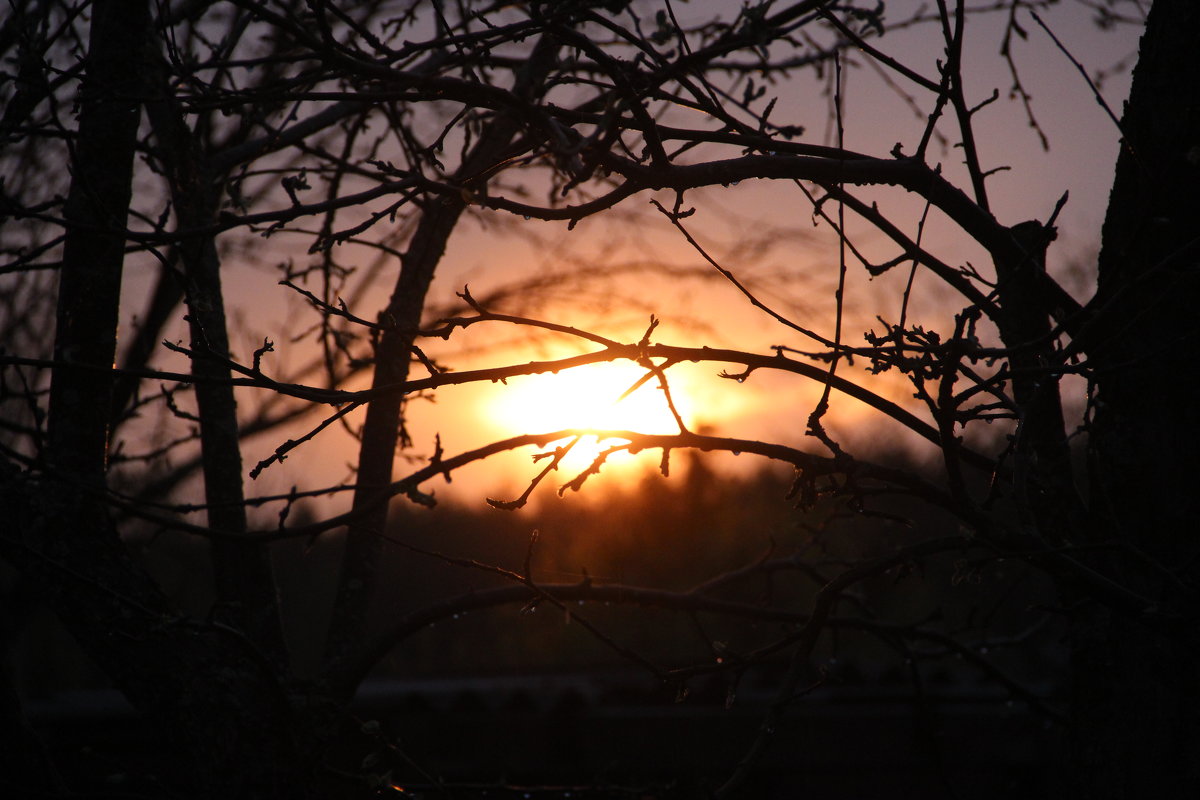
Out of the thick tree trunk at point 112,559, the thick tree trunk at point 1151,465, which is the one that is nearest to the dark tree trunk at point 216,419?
the thick tree trunk at point 112,559

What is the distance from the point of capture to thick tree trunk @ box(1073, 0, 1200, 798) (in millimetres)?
2418

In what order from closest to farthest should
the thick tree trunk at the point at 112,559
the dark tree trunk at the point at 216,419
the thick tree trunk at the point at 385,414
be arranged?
1. the thick tree trunk at the point at 112,559
2. the dark tree trunk at the point at 216,419
3. the thick tree trunk at the point at 385,414

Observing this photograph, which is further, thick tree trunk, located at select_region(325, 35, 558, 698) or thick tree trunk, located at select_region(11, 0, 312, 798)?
thick tree trunk, located at select_region(325, 35, 558, 698)

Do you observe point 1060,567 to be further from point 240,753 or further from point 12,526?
point 12,526

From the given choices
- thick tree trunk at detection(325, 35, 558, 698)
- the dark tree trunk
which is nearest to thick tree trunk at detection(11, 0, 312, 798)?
the dark tree trunk

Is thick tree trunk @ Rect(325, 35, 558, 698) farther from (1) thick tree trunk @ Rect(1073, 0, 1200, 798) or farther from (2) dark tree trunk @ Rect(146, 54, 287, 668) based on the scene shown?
(1) thick tree trunk @ Rect(1073, 0, 1200, 798)

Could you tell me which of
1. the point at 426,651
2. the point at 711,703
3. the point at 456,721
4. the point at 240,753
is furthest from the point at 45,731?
the point at 426,651

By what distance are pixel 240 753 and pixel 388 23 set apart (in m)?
3.16

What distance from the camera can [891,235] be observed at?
2.76 meters

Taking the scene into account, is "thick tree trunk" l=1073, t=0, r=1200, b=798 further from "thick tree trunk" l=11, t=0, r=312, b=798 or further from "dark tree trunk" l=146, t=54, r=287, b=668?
"dark tree trunk" l=146, t=54, r=287, b=668

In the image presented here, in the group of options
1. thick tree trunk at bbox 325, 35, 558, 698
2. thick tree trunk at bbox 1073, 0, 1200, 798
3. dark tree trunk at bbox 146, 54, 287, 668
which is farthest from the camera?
thick tree trunk at bbox 325, 35, 558, 698

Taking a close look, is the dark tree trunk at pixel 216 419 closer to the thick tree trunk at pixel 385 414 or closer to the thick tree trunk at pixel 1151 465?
the thick tree trunk at pixel 385 414

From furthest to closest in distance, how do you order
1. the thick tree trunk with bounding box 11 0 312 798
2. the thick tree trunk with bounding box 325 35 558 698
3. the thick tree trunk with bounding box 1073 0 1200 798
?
the thick tree trunk with bounding box 325 35 558 698 → the thick tree trunk with bounding box 11 0 312 798 → the thick tree trunk with bounding box 1073 0 1200 798

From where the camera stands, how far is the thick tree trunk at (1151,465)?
242 cm
